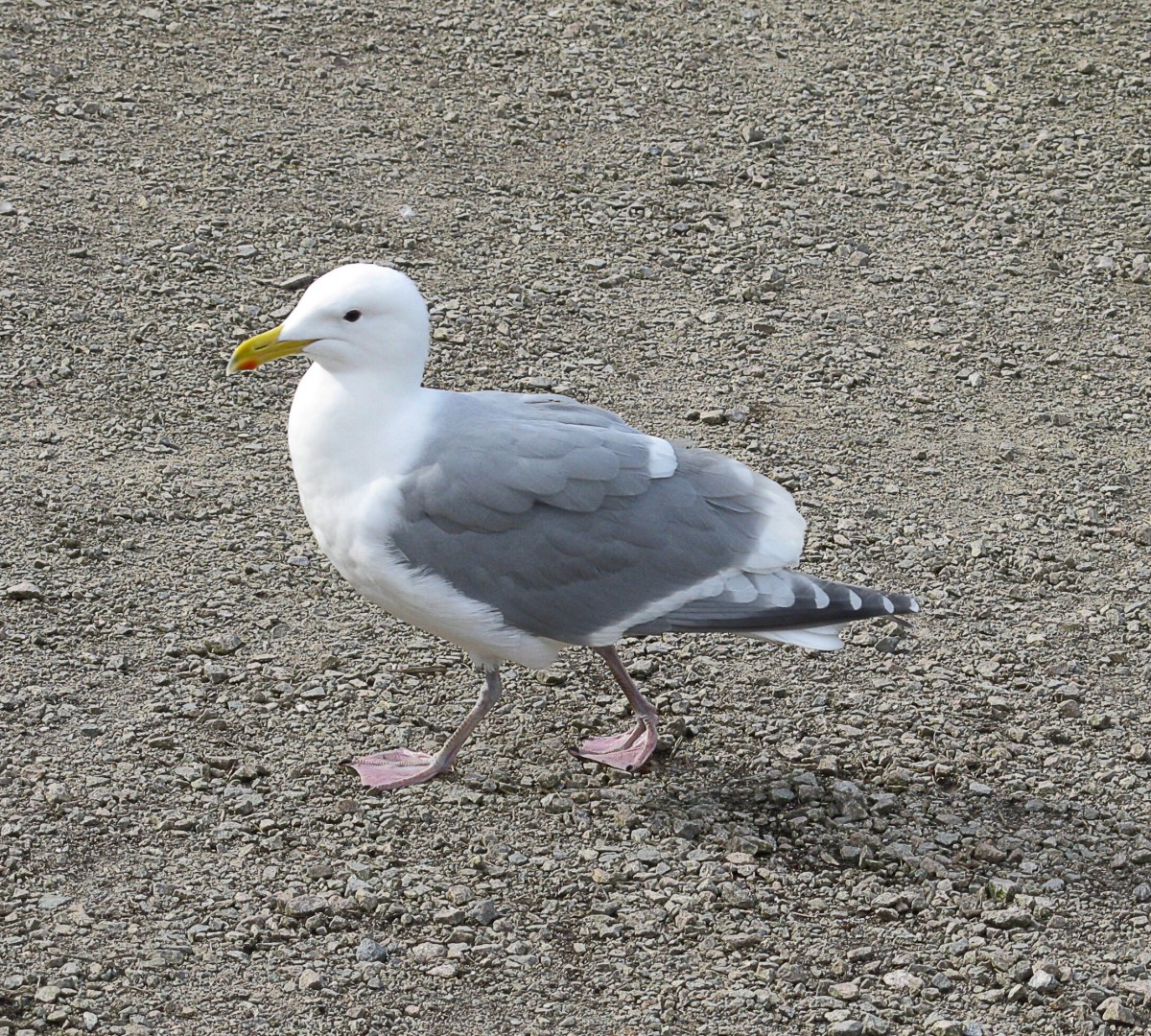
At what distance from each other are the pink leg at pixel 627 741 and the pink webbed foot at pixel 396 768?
0.46 metres

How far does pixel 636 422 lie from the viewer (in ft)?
21.1

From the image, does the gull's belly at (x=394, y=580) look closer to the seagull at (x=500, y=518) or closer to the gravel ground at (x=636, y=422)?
the seagull at (x=500, y=518)

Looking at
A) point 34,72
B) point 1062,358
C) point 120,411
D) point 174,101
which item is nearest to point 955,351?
point 1062,358

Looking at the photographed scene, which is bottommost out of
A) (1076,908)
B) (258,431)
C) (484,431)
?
(1076,908)

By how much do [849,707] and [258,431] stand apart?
105 inches

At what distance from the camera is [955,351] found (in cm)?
698

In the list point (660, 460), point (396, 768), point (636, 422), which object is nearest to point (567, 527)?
point (660, 460)

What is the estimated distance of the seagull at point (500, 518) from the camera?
4.40 m

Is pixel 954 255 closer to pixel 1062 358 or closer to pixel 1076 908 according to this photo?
pixel 1062 358

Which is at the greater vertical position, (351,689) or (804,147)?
(804,147)

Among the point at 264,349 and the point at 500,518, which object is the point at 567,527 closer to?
the point at 500,518

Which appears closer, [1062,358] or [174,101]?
[1062,358]

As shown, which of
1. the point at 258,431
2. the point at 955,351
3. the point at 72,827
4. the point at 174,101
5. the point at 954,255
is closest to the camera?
the point at 72,827

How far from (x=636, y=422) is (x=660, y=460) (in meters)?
1.87
